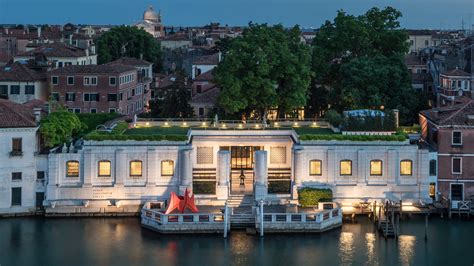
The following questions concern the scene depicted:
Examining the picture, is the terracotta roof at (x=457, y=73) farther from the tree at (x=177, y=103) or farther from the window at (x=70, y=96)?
the window at (x=70, y=96)

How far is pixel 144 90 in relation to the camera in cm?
7050

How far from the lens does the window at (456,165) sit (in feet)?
140

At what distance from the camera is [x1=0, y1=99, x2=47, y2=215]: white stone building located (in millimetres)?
41312

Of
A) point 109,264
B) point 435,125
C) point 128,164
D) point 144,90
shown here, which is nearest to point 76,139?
point 128,164

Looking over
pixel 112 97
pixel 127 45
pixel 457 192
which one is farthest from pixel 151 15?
pixel 457 192

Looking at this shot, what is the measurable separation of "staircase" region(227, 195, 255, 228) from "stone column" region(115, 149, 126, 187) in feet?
17.3

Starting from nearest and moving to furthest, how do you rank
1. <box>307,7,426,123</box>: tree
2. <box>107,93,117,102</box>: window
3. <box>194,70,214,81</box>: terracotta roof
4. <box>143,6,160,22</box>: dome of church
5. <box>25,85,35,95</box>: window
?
1. <box>307,7,426,123</box>: tree
2. <box>25,85,35,95</box>: window
3. <box>194,70,214,81</box>: terracotta roof
4. <box>107,93,117,102</box>: window
5. <box>143,6,160,22</box>: dome of church

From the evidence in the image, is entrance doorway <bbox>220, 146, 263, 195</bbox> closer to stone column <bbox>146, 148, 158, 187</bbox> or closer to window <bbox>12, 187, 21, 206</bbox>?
stone column <bbox>146, 148, 158, 187</bbox>

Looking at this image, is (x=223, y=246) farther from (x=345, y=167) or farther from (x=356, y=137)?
(x=356, y=137)

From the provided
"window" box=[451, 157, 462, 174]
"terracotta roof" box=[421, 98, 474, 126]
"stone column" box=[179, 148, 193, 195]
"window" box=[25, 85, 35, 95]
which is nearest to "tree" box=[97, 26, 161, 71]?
"window" box=[25, 85, 35, 95]

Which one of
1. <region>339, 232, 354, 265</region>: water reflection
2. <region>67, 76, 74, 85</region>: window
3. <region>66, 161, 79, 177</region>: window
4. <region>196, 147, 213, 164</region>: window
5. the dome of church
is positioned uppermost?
the dome of church

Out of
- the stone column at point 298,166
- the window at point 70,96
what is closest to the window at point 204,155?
the stone column at point 298,166

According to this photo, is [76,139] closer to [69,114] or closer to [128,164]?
[69,114]

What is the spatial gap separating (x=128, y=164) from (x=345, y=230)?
10970 mm
